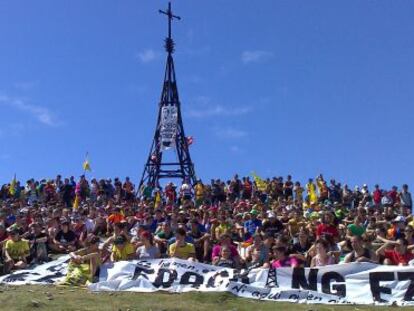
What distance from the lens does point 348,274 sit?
12.1 m

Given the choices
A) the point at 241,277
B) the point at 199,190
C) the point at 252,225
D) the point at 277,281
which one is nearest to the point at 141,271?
the point at 241,277

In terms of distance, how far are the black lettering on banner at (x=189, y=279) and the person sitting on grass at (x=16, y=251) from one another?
5.28m

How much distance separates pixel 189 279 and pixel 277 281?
6.14ft

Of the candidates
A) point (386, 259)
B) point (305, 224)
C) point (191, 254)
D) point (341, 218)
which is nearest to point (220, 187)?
point (341, 218)

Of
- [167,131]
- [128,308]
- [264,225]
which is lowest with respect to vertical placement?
[128,308]

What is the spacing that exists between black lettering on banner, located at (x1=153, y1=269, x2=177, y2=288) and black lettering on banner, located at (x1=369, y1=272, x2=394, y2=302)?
401 centimetres

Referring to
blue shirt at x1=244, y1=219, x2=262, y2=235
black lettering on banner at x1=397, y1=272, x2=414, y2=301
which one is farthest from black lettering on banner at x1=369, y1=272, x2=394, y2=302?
blue shirt at x1=244, y1=219, x2=262, y2=235

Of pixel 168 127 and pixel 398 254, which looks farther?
pixel 168 127

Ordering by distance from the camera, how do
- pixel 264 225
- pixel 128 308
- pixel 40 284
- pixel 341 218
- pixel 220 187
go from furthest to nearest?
1. pixel 220 187
2. pixel 341 218
3. pixel 264 225
4. pixel 40 284
5. pixel 128 308

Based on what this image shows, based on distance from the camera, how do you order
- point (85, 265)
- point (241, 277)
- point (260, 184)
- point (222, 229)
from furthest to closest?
point (260, 184) → point (222, 229) → point (85, 265) → point (241, 277)

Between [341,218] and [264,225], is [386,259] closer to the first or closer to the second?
[264,225]

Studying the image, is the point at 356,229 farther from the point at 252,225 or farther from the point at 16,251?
the point at 16,251

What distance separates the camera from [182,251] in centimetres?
1458

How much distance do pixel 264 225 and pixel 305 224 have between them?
1570 mm
